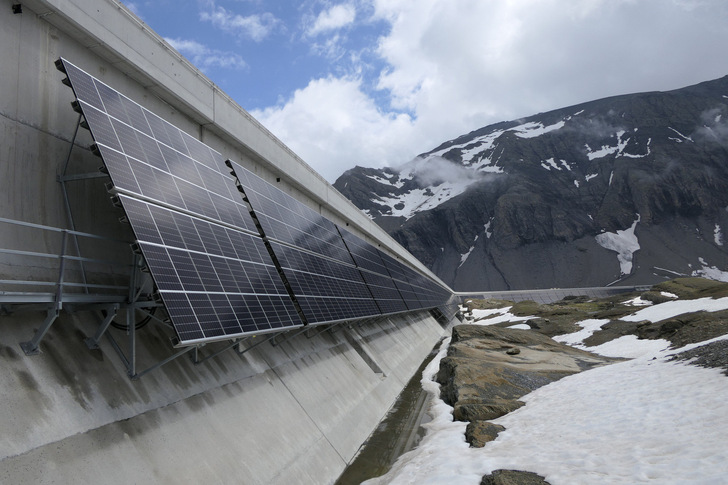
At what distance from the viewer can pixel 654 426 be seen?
1072 centimetres

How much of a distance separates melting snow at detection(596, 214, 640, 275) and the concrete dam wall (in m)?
172

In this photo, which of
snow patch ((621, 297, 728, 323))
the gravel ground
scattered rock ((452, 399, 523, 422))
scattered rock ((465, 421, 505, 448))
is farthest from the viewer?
snow patch ((621, 297, 728, 323))

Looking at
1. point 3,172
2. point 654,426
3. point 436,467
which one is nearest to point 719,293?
point 654,426

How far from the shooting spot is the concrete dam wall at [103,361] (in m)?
6.23

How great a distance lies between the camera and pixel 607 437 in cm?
1064

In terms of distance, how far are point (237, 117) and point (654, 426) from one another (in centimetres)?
1646

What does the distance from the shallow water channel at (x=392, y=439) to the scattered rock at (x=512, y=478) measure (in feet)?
12.8

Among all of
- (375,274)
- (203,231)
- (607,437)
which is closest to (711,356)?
(607,437)

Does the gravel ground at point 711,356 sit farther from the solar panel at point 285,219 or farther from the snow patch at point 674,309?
the snow patch at point 674,309

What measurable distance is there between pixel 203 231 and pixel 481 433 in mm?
9806

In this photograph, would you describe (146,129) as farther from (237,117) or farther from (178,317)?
(237,117)

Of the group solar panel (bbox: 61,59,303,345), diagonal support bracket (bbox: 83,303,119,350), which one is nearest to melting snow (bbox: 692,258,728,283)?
solar panel (bbox: 61,59,303,345)

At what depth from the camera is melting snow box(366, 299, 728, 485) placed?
27.7ft

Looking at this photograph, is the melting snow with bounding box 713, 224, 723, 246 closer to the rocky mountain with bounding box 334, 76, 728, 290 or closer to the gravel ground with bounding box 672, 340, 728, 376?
the rocky mountain with bounding box 334, 76, 728, 290
